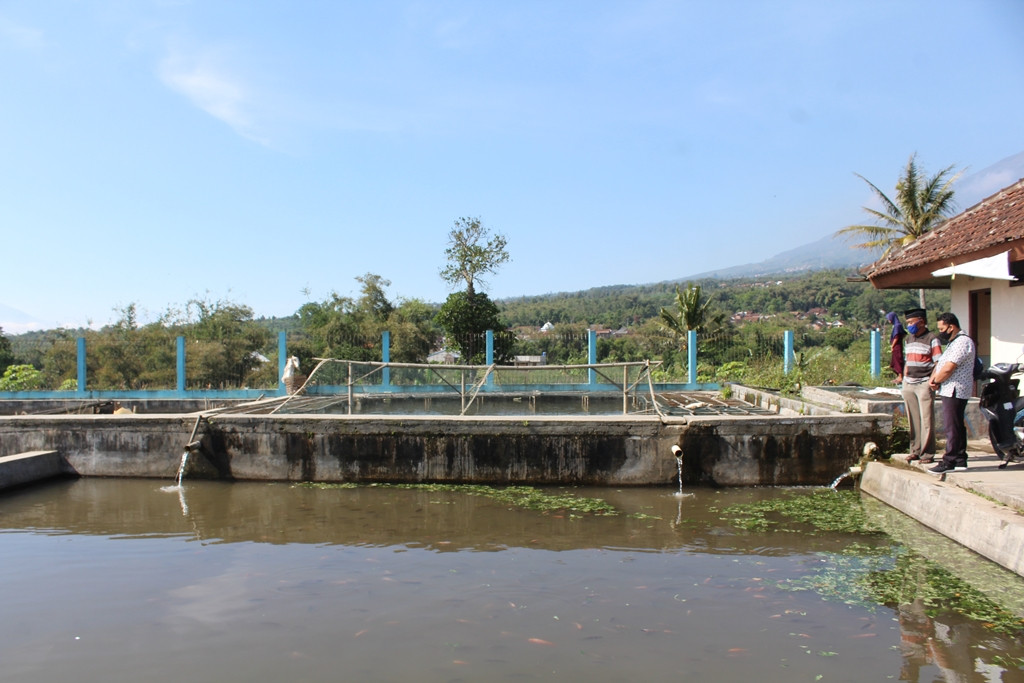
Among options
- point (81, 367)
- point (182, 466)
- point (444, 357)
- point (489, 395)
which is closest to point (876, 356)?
point (489, 395)

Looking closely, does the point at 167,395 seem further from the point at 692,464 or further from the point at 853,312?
the point at 853,312

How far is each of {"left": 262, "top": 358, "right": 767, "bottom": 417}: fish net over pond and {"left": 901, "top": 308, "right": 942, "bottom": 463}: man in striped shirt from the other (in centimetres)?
288

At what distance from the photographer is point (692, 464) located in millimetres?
8852

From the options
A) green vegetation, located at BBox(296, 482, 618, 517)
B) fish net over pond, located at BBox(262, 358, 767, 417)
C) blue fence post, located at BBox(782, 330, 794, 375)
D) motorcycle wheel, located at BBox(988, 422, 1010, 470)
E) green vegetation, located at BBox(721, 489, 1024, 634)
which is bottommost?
green vegetation, located at BBox(721, 489, 1024, 634)

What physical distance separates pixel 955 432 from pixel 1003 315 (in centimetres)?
339

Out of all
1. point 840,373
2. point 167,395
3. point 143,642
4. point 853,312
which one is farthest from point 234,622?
point 853,312

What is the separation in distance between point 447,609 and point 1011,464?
6.00 m

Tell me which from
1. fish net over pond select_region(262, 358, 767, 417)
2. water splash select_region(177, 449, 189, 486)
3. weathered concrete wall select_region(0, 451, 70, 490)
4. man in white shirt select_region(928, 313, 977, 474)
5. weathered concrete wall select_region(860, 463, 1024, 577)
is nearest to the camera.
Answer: weathered concrete wall select_region(860, 463, 1024, 577)

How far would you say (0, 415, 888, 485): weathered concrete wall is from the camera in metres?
8.77

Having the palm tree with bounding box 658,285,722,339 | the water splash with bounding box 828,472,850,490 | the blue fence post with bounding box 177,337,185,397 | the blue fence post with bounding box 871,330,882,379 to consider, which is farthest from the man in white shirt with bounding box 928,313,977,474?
the palm tree with bounding box 658,285,722,339

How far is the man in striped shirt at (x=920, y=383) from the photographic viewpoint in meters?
7.39

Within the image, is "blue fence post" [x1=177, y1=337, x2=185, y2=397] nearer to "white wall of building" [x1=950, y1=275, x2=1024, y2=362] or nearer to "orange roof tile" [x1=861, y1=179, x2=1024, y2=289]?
"orange roof tile" [x1=861, y1=179, x2=1024, y2=289]

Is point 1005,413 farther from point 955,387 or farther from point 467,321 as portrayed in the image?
point 467,321

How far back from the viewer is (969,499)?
6.12 meters
